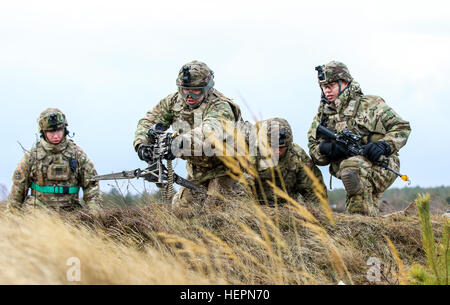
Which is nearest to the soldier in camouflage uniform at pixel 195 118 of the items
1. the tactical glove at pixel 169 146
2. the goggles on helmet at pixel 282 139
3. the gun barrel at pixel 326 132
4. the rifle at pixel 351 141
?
the tactical glove at pixel 169 146

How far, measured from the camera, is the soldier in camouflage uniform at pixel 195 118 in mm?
7918

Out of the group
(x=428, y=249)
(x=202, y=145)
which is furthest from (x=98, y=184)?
(x=428, y=249)

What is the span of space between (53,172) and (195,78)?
2.84m

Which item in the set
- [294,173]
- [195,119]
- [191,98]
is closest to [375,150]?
[294,173]

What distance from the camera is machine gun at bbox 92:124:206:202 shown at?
7406mm


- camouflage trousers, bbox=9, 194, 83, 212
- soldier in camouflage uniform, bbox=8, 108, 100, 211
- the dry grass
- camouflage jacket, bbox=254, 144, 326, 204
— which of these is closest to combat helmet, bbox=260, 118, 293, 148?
camouflage jacket, bbox=254, 144, 326, 204

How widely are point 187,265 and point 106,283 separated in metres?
1.27

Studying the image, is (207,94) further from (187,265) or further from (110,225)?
(187,265)

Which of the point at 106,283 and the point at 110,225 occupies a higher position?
the point at 110,225

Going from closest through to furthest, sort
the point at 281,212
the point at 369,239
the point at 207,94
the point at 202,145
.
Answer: the point at 369,239
the point at 281,212
the point at 202,145
the point at 207,94

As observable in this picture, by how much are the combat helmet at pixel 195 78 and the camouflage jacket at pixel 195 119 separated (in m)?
0.21

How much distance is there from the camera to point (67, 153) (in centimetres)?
905

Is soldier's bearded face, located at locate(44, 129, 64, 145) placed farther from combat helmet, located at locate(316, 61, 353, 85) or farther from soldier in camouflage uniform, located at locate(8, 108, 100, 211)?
combat helmet, located at locate(316, 61, 353, 85)
